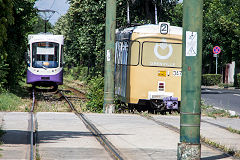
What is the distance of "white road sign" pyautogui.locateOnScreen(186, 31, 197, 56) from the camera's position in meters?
7.20

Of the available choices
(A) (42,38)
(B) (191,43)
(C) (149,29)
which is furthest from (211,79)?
(B) (191,43)

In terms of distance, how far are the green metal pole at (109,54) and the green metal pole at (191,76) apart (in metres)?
9.70

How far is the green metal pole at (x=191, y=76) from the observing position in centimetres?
718

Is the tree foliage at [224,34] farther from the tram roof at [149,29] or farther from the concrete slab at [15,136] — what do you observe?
the concrete slab at [15,136]

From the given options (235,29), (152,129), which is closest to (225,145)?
(152,129)

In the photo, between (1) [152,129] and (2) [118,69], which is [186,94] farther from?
(2) [118,69]

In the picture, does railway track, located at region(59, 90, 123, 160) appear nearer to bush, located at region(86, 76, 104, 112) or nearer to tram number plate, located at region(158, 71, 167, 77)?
tram number plate, located at region(158, 71, 167, 77)

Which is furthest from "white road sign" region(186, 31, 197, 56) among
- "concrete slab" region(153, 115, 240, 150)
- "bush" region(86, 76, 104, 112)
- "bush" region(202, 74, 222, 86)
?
"bush" region(202, 74, 222, 86)

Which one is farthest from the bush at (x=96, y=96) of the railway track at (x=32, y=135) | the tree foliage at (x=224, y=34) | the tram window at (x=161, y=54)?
the tree foliage at (x=224, y=34)

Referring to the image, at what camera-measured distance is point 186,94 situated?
7219 millimetres

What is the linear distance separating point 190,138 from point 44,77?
844 inches

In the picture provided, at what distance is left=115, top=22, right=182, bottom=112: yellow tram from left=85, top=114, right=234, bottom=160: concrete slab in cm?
311

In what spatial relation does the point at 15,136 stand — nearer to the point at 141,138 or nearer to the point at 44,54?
the point at 141,138

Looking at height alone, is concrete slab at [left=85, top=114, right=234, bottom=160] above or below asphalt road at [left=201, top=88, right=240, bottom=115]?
above
